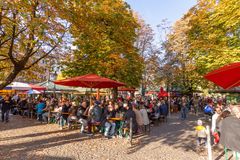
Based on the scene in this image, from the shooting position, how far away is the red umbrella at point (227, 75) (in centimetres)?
582

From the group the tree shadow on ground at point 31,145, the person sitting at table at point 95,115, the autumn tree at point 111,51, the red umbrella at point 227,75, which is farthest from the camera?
the autumn tree at point 111,51

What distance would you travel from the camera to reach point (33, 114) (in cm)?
2027

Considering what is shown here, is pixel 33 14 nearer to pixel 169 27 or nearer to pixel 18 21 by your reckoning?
pixel 18 21

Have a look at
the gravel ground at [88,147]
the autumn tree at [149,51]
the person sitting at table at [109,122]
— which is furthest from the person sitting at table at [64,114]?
the autumn tree at [149,51]

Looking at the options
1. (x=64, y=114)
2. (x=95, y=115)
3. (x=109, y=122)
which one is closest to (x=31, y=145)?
(x=95, y=115)

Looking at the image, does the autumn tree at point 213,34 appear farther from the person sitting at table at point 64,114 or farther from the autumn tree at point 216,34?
the person sitting at table at point 64,114

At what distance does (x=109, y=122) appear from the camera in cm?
1252

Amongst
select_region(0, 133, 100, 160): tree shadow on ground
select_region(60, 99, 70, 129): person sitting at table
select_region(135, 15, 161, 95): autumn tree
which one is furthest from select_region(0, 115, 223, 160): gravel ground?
select_region(135, 15, 161, 95): autumn tree

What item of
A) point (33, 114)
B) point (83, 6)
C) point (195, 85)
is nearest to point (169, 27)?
point (195, 85)

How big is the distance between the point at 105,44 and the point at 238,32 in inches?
378

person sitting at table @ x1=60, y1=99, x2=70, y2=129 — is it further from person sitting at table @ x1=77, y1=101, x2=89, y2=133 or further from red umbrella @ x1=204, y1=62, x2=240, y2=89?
red umbrella @ x1=204, y1=62, x2=240, y2=89

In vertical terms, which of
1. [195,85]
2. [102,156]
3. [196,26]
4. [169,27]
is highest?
[169,27]

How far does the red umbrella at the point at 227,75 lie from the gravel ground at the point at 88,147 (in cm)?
316

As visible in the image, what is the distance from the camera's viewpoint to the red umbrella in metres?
5.82
